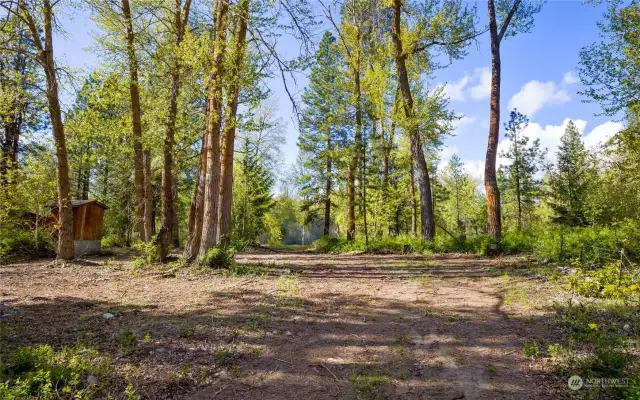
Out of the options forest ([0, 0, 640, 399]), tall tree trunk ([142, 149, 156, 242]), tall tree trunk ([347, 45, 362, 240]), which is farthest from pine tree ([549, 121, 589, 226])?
tall tree trunk ([142, 149, 156, 242])

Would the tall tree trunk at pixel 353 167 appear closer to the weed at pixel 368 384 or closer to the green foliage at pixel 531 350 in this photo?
the green foliage at pixel 531 350

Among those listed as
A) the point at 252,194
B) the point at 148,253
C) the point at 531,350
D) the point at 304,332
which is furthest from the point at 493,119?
the point at 252,194

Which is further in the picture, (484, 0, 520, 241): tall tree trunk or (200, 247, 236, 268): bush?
(484, 0, 520, 241): tall tree trunk

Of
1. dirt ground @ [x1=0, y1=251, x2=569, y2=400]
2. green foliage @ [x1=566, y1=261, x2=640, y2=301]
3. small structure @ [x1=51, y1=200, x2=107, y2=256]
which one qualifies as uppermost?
small structure @ [x1=51, y1=200, x2=107, y2=256]

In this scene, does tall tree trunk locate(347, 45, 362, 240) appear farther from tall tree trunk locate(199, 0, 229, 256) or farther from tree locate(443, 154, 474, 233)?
tree locate(443, 154, 474, 233)

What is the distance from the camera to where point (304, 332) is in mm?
4320

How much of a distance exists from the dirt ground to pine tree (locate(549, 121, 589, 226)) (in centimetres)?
2191

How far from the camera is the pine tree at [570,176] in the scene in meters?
23.9

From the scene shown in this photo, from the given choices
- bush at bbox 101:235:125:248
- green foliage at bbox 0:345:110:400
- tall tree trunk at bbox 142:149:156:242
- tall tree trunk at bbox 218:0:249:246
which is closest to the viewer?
green foliage at bbox 0:345:110:400

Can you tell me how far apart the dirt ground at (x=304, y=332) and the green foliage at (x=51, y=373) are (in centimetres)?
25

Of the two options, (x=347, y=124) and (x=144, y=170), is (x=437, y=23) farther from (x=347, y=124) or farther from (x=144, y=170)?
(x=144, y=170)

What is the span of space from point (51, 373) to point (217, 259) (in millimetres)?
5570

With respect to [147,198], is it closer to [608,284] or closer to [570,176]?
[608,284]

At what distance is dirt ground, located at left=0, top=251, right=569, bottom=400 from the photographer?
307 centimetres
